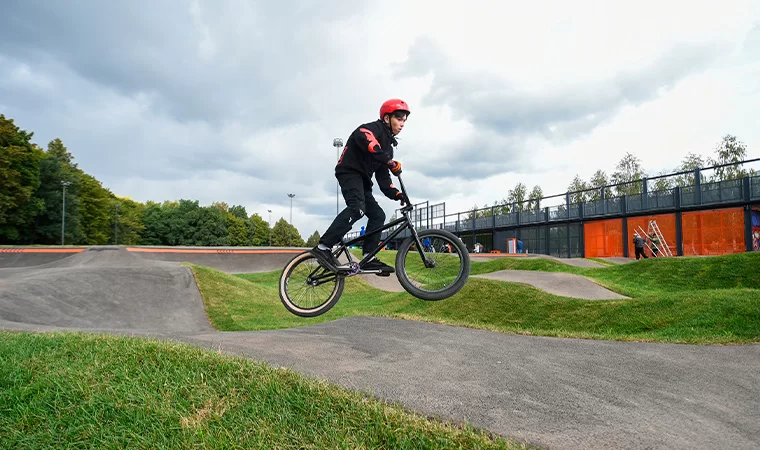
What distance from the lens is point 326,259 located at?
602 cm

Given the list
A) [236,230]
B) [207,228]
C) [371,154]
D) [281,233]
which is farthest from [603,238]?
[281,233]

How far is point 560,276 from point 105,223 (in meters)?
78.9

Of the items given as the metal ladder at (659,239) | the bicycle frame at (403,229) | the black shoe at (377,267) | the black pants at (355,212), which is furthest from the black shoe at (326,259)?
the metal ladder at (659,239)

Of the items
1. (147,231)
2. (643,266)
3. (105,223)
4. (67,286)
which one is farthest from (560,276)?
(147,231)

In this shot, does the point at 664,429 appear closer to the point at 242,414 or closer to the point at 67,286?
the point at 242,414

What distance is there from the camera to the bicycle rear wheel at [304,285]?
21.1 ft

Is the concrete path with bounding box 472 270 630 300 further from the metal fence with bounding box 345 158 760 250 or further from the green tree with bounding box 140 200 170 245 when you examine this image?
the green tree with bounding box 140 200 170 245

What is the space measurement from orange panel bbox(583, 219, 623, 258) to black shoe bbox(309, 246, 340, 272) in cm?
3576

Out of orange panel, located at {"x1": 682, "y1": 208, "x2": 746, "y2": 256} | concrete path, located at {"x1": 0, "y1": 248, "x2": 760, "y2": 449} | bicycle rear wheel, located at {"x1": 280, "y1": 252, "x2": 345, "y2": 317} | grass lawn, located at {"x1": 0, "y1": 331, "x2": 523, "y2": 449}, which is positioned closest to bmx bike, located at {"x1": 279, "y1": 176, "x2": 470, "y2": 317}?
bicycle rear wheel, located at {"x1": 280, "y1": 252, "x2": 345, "y2": 317}

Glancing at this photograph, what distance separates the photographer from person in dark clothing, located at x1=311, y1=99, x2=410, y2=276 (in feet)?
18.2

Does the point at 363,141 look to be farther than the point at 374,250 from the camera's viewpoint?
No

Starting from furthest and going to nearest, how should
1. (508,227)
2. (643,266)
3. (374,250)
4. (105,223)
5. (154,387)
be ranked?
(105,223), (508,227), (643,266), (374,250), (154,387)

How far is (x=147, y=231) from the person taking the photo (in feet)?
331

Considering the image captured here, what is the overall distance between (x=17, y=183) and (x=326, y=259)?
176 ft
